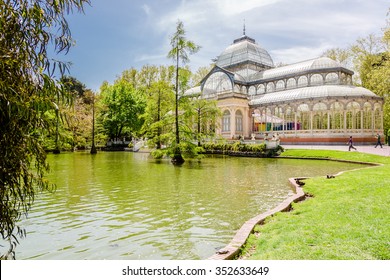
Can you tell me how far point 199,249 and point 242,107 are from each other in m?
32.3

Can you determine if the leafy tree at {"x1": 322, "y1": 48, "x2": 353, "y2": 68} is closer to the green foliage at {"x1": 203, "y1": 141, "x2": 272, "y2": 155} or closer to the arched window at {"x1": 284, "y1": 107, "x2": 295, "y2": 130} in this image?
the arched window at {"x1": 284, "y1": 107, "x2": 295, "y2": 130}

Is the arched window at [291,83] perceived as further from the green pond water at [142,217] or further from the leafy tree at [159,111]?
the green pond water at [142,217]

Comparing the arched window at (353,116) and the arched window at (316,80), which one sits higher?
the arched window at (316,80)

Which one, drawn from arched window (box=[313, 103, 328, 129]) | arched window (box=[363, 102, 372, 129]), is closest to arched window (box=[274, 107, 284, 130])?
→ arched window (box=[313, 103, 328, 129])

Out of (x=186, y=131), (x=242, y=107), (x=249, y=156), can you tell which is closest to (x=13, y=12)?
(x=186, y=131)

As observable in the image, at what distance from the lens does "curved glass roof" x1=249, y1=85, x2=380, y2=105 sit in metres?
29.2

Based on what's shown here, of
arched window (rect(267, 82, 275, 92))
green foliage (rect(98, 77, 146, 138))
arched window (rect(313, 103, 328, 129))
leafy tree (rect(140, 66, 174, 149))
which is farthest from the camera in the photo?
green foliage (rect(98, 77, 146, 138))

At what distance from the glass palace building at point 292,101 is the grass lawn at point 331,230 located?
75.3ft

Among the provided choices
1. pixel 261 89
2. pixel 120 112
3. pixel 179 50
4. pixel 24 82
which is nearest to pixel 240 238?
pixel 24 82

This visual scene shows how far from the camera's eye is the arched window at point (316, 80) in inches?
1319

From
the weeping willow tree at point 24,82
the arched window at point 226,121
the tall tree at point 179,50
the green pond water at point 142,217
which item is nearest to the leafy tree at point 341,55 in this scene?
the arched window at point 226,121

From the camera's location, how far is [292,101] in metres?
32.2

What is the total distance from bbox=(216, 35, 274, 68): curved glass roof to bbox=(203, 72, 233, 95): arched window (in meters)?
5.55

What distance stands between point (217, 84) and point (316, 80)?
11260 millimetres
